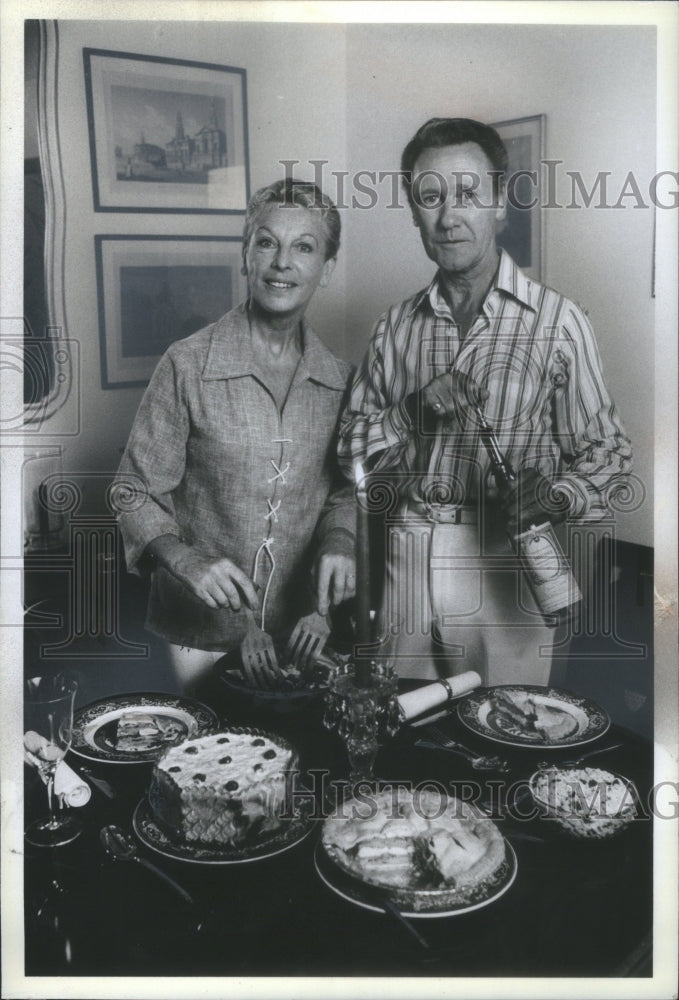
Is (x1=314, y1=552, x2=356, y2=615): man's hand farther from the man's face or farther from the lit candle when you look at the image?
the man's face

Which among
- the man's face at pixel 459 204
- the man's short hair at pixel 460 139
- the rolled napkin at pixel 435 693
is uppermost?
the man's short hair at pixel 460 139

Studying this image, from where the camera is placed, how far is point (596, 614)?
4.48ft

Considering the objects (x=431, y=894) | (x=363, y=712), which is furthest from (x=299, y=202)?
(x=431, y=894)

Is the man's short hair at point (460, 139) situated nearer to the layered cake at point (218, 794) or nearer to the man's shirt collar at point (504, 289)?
the man's shirt collar at point (504, 289)

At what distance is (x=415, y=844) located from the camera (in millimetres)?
1117

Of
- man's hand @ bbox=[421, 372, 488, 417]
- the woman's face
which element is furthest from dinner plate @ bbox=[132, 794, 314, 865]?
the woman's face

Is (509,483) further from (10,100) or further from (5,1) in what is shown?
(5,1)

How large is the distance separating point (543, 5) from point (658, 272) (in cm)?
44

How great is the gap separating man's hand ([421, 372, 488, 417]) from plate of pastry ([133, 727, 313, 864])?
1.83 ft

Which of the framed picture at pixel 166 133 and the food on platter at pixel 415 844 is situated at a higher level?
the framed picture at pixel 166 133

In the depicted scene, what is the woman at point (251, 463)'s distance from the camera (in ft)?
4.33

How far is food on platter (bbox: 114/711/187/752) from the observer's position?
1.29 metres

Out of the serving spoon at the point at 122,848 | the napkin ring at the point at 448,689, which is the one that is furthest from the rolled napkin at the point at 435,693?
the serving spoon at the point at 122,848

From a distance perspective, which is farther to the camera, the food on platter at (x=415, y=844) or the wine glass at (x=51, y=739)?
the wine glass at (x=51, y=739)
